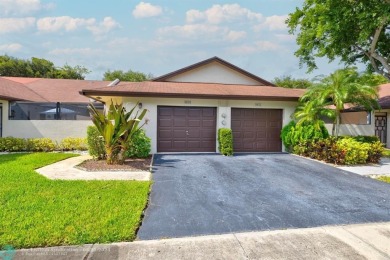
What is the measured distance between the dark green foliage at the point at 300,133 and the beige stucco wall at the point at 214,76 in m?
4.63

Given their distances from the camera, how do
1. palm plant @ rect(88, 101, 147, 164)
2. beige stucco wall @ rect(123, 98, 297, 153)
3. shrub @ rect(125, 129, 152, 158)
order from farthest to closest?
beige stucco wall @ rect(123, 98, 297, 153) → shrub @ rect(125, 129, 152, 158) → palm plant @ rect(88, 101, 147, 164)

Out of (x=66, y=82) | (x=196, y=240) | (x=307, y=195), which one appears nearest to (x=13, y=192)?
(x=196, y=240)

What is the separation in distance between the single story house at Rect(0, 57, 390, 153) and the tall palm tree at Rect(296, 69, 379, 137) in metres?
1.38

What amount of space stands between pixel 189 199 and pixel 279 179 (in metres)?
3.51

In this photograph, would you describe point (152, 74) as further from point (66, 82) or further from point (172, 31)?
Result: point (172, 31)

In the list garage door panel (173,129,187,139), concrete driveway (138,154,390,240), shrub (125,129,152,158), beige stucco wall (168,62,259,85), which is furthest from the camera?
beige stucco wall (168,62,259,85)

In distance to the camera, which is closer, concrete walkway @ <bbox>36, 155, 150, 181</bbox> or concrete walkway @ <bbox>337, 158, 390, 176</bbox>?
concrete walkway @ <bbox>36, 155, 150, 181</bbox>

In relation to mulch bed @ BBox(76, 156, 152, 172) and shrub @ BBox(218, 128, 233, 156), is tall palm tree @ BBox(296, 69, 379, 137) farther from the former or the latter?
mulch bed @ BBox(76, 156, 152, 172)

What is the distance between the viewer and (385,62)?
566 inches

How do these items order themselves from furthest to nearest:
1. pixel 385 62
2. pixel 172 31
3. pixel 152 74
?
pixel 152 74 < pixel 172 31 < pixel 385 62

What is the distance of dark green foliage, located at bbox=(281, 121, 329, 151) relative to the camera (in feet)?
39.2

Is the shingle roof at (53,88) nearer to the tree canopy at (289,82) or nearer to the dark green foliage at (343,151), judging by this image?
the dark green foliage at (343,151)

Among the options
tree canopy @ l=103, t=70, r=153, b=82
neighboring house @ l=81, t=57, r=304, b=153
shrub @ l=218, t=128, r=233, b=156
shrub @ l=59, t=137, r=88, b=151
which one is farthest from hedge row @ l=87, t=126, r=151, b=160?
tree canopy @ l=103, t=70, r=153, b=82

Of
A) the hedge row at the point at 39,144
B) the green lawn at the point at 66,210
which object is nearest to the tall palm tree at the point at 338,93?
the green lawn at the point at 66,210
